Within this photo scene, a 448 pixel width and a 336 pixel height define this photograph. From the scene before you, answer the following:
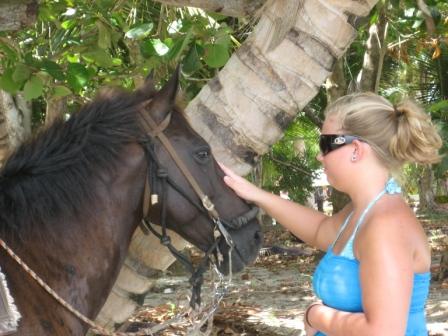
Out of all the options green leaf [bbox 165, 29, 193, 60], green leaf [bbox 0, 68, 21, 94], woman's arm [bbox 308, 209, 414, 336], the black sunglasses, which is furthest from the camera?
green leaf [bbox 0, 68, 21, 94]

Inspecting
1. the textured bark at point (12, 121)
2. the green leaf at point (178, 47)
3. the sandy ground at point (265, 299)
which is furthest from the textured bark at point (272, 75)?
the textured bark at point (12, 121)

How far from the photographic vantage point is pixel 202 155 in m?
2.68

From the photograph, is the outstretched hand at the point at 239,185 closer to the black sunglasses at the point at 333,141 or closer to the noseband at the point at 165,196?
the noseband at the point at 165,196

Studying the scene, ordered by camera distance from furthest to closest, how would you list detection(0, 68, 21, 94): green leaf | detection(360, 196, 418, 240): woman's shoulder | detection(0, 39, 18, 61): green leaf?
detection(0, 39, 18, 61): green leaf → detection(0, 68, 21, 94): green leaf → detection(360, 196, 418, 240): woman's shoulder

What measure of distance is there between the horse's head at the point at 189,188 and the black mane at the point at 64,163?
0.12 meters

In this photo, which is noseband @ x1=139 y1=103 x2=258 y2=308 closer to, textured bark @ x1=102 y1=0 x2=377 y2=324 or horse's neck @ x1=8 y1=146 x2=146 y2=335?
horse's neck @ x1=8 y1=146 x2=146 y2=335

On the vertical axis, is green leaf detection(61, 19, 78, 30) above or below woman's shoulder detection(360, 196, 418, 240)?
above

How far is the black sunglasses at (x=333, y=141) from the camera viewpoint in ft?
7.77

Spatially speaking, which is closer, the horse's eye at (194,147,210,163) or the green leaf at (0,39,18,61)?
the horse's eye at (194,147,210,163)

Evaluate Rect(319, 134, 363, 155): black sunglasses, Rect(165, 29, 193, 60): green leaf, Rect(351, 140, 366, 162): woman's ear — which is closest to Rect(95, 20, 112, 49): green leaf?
Rect(165, 29, 193, 60): green leaf

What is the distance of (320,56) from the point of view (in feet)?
8.65

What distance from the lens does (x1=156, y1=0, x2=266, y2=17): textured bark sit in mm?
2951

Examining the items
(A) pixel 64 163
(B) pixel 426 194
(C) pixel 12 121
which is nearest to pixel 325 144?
(A) pixel 64 163

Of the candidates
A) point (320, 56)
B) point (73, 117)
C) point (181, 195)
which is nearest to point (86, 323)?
point (181, 195)
